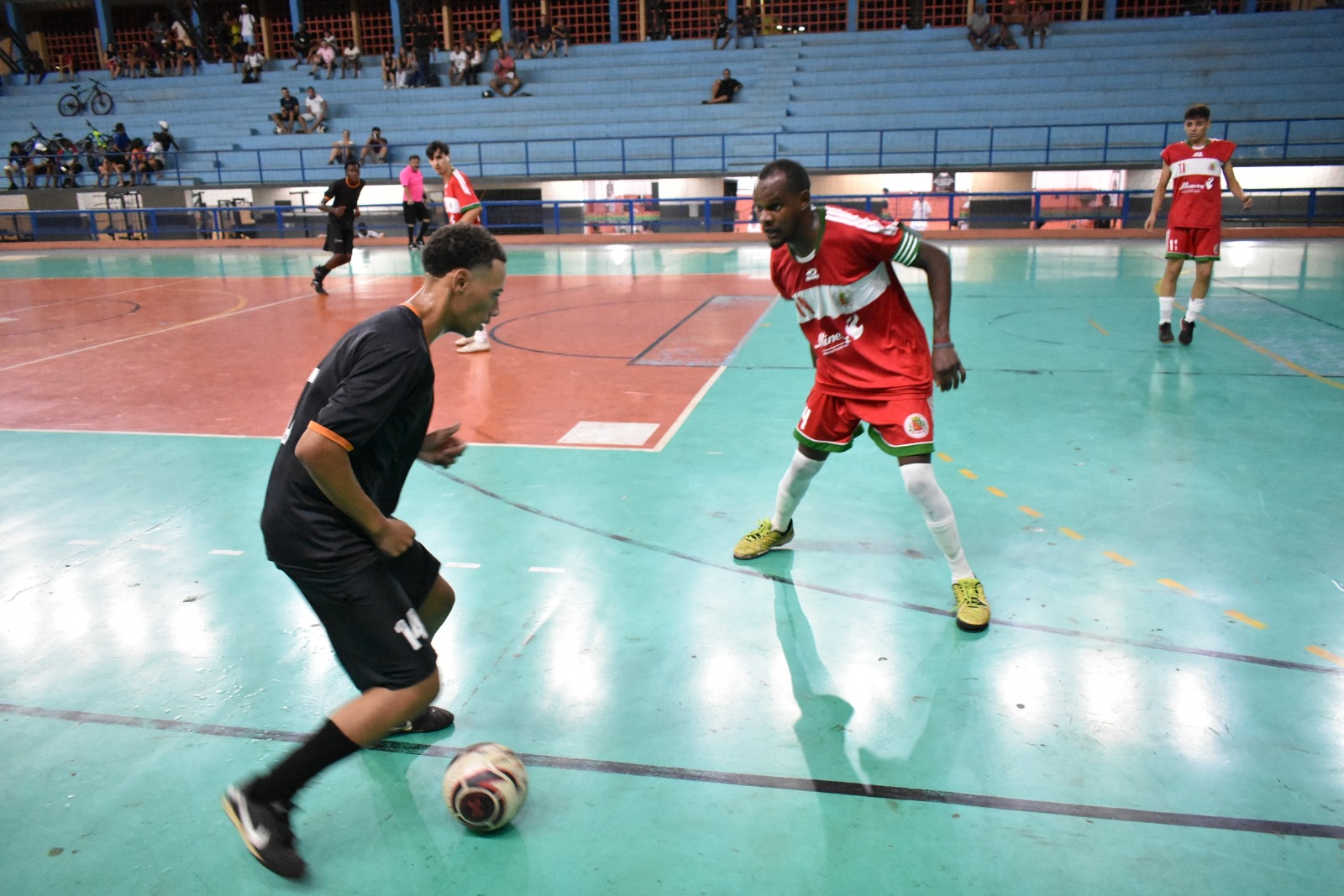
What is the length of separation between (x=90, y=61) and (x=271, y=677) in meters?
43.9

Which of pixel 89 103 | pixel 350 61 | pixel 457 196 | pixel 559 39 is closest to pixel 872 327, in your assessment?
pixel 457 196

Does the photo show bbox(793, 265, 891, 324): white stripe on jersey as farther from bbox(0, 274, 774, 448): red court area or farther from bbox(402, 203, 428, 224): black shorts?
bbox(402, 203, 428, 224): black shorts

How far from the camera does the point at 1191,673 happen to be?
3.40 meters

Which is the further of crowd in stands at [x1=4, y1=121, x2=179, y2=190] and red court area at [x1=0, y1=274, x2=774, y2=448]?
crowd in stands at [x1=4, y1=121, x2=179, y2=190]

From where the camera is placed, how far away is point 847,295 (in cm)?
384

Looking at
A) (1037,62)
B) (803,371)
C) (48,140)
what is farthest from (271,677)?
(48,140)

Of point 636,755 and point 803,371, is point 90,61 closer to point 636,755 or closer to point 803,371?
point 803,371

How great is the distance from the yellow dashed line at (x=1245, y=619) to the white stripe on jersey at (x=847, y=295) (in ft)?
6.36

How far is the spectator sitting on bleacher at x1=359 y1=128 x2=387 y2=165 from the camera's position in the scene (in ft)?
85.6

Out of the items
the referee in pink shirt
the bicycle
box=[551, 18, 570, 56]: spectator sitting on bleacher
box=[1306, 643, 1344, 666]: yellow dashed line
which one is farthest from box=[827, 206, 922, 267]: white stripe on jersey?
the bicycle

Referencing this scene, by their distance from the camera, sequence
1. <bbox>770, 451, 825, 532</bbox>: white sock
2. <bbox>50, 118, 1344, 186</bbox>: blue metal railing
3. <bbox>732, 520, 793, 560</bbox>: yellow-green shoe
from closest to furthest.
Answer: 1. <bbox>770, 451, 825, 532</bbox>: white sock
2. <bbox>732, 520, 793, 560</bbox>: yellow-green shoe
3. <bbox>50, 118, 1344, 186</bbox>: blue metal railing

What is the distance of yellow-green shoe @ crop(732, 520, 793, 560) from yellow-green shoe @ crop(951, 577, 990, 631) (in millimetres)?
904

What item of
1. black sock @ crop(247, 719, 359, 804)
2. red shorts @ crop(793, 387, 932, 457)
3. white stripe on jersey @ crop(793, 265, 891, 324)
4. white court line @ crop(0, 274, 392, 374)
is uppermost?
white stripe on jersey @ crop(793, 265, 891, 324)

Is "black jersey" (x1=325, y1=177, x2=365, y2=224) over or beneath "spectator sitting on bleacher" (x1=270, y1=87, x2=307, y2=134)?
beneath
